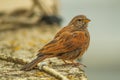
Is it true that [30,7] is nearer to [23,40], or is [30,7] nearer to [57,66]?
[23,40]

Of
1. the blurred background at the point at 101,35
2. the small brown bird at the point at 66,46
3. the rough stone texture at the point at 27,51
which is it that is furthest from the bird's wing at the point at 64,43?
the blurred background at the point at 101,35

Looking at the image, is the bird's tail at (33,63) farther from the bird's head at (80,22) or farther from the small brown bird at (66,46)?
the bird's head at (80,22)

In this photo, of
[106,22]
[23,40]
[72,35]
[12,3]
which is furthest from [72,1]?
[72,35]

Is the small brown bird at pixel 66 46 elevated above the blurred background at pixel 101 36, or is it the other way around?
the blurred background at pixel 101 36

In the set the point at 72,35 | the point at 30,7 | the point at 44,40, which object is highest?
the point at 30,7

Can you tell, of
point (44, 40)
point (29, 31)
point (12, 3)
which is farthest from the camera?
point (12, 3)

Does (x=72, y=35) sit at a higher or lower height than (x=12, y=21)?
lower

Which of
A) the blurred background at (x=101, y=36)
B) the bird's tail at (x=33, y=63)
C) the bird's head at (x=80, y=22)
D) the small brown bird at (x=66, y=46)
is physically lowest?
the bird's tail at (x=33, y=63)

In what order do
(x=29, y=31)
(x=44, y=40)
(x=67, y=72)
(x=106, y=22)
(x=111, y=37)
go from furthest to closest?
(x=106, y=22) → (x=111, y=37) → (x=29, y=31) → (x=44, y=40) → (x=67, y=72)
